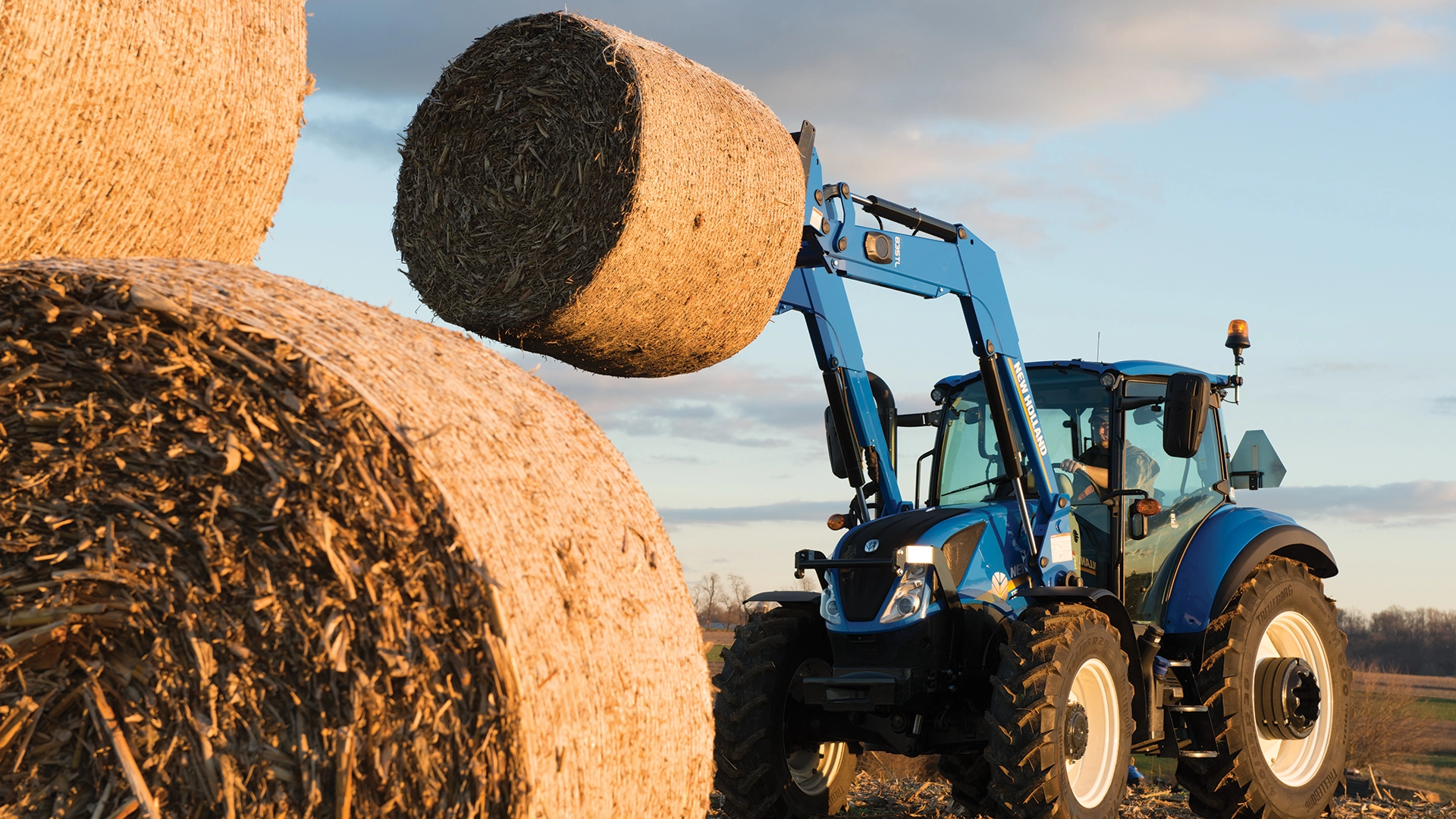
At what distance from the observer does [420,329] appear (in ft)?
11.2

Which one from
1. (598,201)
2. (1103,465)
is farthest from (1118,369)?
(598,201)

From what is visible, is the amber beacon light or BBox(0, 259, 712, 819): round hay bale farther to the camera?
the amber beacon light

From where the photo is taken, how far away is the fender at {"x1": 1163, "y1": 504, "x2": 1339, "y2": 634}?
20.7 feet

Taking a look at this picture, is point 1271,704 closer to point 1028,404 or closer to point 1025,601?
point 1025,601

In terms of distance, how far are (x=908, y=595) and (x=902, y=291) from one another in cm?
145

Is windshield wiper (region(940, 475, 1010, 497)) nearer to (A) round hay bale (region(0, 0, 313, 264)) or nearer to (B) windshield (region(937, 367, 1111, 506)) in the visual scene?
(B) windshield (region(937, 367, 1111, 506))

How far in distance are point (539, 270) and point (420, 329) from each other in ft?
3.59

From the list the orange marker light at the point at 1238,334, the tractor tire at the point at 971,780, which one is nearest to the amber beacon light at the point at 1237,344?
the orange marker light at the point at 1238,334

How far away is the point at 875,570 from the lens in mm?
5926

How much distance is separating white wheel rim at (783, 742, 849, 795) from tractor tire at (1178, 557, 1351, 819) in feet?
5.40

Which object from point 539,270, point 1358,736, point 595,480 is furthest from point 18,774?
point 1358,736

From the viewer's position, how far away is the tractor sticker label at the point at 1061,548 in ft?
20.4

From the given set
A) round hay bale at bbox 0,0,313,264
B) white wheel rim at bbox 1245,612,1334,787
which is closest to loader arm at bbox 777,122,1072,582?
white wheel rim at bbox 1245,612,1334,787

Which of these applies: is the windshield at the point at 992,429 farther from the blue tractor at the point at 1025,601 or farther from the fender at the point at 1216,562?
the fender at the point at 1216,562
